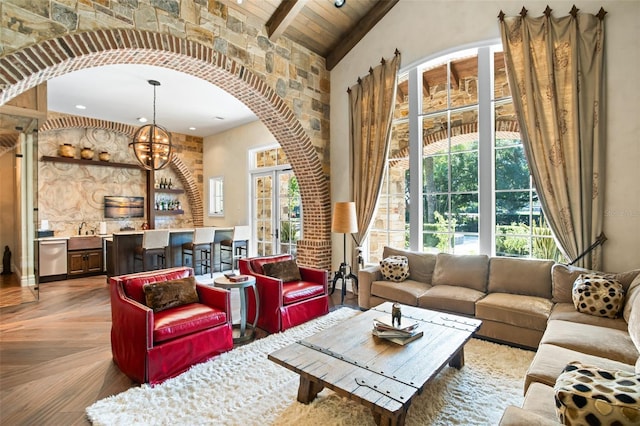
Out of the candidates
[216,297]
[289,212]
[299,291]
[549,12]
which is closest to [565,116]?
[549,12]

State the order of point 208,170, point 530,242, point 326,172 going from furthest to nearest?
point 208,170 → point 326,172 → point 530,242

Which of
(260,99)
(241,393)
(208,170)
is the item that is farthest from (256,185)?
(241,393)

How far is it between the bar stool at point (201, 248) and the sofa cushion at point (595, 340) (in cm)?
597

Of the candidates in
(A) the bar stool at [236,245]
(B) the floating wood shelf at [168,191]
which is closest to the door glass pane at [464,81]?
(A) the bar stool at [236,245]

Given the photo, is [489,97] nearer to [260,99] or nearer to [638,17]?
[638,17]

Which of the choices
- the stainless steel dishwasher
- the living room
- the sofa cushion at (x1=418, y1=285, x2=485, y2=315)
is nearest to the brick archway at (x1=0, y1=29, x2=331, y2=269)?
the living room

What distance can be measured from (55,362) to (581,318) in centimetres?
476

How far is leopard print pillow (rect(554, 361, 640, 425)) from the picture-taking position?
3.77ft

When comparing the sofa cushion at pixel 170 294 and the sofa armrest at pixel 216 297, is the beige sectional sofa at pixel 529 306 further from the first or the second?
the sofa cushion at pixel 170 294

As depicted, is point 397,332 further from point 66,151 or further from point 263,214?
point 66,151

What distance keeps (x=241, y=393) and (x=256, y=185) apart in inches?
230

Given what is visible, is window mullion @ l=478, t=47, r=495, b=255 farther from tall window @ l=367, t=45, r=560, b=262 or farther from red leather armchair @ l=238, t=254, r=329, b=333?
red leather armchair @ l=238, t=254, r=329, b=333

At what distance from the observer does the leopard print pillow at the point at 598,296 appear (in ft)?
8.89

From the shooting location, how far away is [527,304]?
309 centimetres
